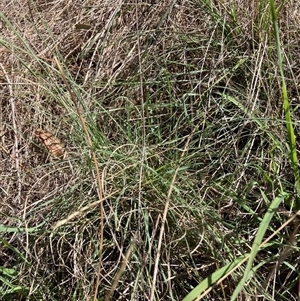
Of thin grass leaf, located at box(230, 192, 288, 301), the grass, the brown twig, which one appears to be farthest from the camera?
the brown twig

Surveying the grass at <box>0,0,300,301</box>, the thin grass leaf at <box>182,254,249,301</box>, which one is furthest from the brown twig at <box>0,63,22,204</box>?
the thin grass leaf at <box>182,254,249,301</box>

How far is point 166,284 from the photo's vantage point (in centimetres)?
124

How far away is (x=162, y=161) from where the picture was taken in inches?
54.8

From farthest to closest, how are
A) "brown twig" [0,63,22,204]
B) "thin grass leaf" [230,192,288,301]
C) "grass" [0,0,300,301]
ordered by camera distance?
"brown twig" [0,63,22,204] < "grass" [0,0,300,301] < "thin grass leaf" [230,192,288,301]

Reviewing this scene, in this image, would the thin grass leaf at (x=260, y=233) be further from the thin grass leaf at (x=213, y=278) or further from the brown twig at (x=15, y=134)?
the brown twig at (x=15, y=134)

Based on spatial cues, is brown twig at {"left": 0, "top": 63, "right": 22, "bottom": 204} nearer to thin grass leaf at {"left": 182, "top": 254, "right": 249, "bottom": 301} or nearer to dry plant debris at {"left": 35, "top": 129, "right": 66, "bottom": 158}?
dry plant debris at {"left": 35, "top": 129, "right": 66, "bottom": 158}

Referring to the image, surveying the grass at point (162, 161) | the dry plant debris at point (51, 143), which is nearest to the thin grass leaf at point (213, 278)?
the grass at point (162, 161)

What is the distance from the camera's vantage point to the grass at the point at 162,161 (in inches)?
48.3

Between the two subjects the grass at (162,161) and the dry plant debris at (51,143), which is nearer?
the grass at (162,161)

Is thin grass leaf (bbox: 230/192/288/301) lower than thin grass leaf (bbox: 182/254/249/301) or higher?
higher

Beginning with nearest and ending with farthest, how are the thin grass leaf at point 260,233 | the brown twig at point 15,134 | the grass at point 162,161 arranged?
1. the thin grass leaf at point 260,233
2. the grass at point 162,161
3. the brown twig at point 15,134

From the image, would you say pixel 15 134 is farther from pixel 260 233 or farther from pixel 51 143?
pixel 260 233

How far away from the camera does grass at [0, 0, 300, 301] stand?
1228 millimetres

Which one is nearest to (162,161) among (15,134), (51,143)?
(51,143)
